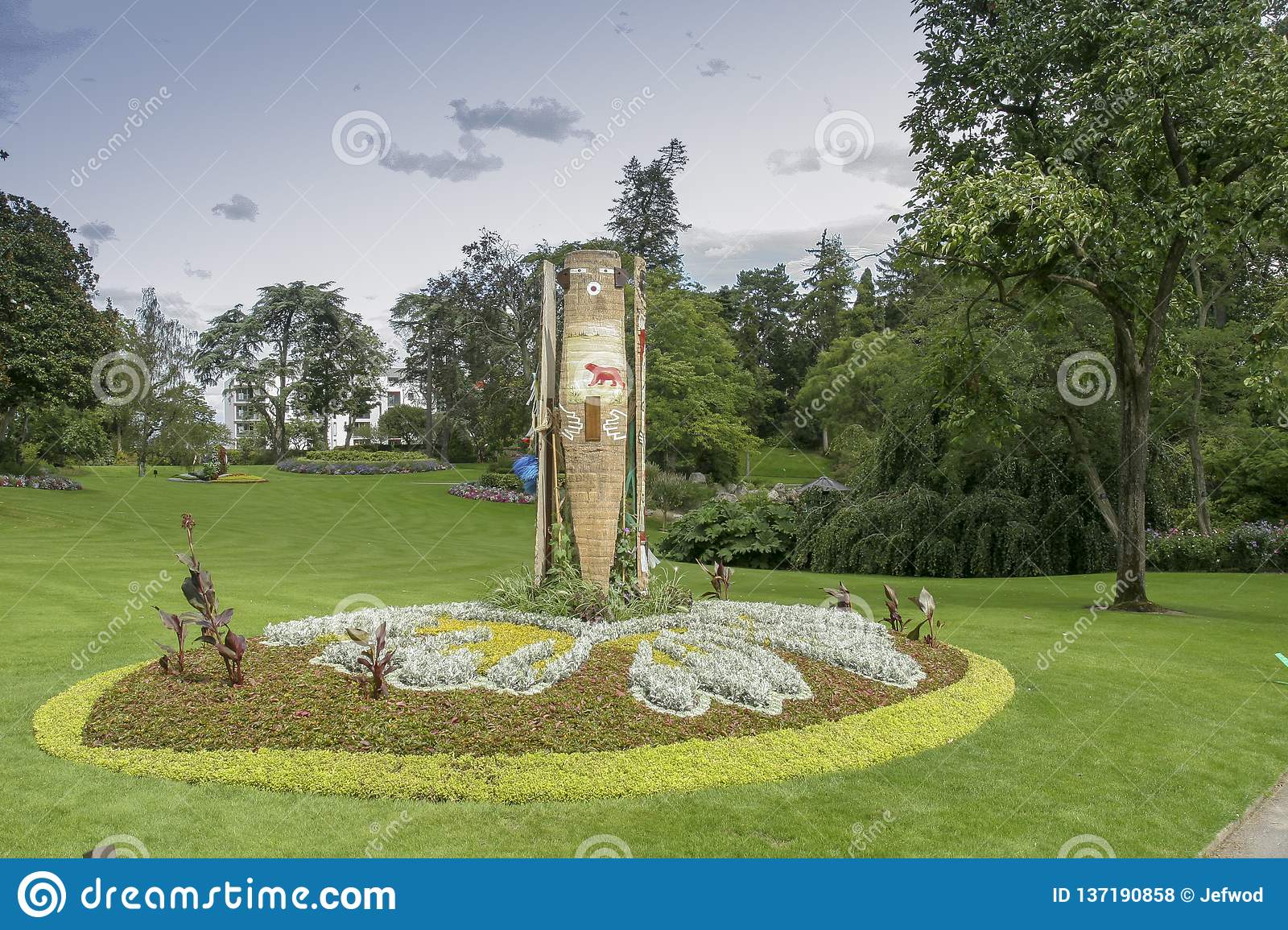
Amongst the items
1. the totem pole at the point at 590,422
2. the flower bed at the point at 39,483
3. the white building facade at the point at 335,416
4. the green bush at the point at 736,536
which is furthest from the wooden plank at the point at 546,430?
the white building facade at the point at 335,416

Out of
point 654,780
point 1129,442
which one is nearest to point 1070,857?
point 654,780

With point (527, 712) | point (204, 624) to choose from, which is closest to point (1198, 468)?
point (527, 712)

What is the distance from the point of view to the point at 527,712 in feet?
21.6

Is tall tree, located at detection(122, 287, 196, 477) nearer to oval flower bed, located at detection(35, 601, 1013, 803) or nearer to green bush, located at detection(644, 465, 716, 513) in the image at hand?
green bush, located at detection(644, 465, 716, 513)

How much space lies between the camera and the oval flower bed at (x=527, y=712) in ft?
19.2

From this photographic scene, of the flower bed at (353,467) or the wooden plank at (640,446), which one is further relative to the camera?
the flower bed at (353,467)

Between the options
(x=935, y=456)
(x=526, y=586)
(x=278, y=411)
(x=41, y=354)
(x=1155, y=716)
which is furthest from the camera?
(x=278, y=411)

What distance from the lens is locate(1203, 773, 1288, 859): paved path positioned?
5.16 metres

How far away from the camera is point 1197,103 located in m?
13.4

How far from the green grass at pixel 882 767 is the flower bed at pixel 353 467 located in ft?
92.1

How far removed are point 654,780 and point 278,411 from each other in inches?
2120

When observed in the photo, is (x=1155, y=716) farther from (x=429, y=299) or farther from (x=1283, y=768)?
(x=429, y=299)

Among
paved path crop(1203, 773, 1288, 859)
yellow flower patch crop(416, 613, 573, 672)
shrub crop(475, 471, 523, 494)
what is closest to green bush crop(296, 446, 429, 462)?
shrub crop(475, 471, 523, 494)

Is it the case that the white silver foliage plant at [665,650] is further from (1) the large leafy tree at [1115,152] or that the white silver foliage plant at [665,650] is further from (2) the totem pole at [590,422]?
(1) the large leafy tree at [1115,152]
